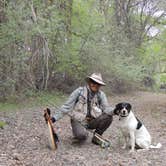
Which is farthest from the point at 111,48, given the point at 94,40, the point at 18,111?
the point at 18,111

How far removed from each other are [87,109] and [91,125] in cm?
35

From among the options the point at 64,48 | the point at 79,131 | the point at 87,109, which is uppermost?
the point at 64,48

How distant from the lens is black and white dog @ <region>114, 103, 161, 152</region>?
6930 millimetres

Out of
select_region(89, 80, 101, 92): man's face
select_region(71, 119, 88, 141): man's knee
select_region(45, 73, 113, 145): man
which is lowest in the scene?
select_region(71, 119, 88, 141): man's knee

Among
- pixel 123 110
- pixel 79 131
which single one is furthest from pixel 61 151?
pixel 123 110

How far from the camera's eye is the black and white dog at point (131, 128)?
6.93 m

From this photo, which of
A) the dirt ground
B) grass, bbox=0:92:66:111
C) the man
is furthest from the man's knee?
grass, bbox=0:92:66:111

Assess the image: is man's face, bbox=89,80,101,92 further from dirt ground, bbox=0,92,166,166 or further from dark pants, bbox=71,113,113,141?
dirt ground, bbox=0,92,166,166

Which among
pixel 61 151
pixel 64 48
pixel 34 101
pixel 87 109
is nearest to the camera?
pixel 61 151

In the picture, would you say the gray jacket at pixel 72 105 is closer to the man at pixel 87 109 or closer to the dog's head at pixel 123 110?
the man at pixel 87 109

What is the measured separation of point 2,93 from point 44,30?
2.42 m

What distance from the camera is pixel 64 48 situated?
50.0ft

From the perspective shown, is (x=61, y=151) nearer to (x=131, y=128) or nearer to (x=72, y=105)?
(x=72, y=105)

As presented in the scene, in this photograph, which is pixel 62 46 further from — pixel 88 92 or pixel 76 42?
pixel 88 92
